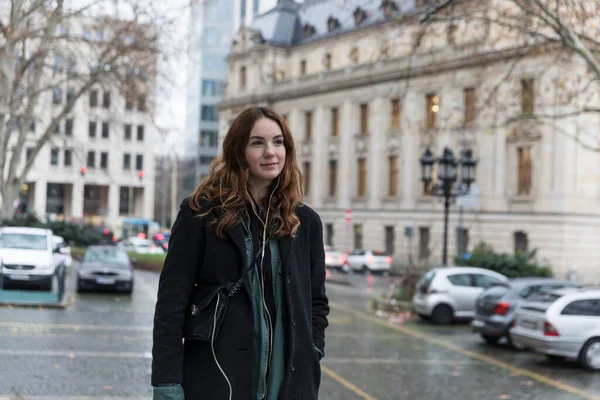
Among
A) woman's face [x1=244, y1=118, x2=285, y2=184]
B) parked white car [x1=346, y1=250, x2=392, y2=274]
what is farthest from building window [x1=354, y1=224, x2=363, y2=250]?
woman's face [x1=244, y1=118, x2=285, y2=184]

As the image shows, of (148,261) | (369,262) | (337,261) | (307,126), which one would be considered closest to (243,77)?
(307,126)

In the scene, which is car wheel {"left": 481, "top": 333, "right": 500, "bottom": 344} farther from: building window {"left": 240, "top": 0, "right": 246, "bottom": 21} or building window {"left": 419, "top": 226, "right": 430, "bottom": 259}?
building window {"left": 240, "top": 0, "right": 246, "bottom": 21}

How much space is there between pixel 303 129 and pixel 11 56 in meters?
46.9

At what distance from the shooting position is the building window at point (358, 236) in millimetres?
66062

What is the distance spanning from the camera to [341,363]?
15070mm

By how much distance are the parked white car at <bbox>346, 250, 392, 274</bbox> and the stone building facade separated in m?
2.50

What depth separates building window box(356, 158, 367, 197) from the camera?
66.5 metres

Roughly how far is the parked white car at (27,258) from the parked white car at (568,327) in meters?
12.2

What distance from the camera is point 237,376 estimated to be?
364 centimetres

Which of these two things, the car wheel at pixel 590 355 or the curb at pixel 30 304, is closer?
the car wheel at pixel 590 355

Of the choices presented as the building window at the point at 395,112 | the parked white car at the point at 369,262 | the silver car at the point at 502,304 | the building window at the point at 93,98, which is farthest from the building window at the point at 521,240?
the silver car at the point at 502,304

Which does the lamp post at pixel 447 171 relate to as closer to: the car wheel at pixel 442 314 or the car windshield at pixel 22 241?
the car wheel at pixel 442 314

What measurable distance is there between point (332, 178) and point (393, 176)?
7988 mm

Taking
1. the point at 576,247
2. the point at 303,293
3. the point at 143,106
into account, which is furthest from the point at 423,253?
the point at 303,293
